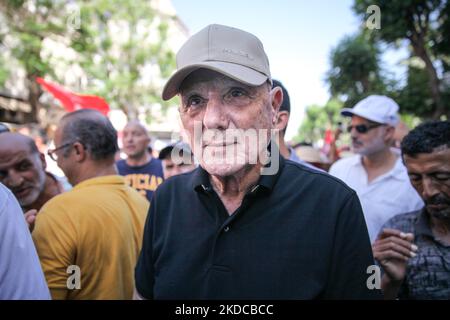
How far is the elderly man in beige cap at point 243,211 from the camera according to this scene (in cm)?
143

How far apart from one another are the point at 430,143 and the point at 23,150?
2.49 metres

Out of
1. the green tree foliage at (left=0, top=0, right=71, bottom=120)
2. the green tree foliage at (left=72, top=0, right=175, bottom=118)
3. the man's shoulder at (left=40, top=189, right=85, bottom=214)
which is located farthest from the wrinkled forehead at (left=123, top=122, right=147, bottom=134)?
the green tree foliage at (left=72, top=0, right=175, bottom=118)

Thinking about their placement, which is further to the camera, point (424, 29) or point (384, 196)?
point (424, 29)

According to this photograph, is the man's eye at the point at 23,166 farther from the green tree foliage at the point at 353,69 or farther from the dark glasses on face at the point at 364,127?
the green tree foliage at the point at 353,69

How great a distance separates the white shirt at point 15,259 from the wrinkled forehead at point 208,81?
0.79m

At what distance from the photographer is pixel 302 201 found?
→ 1.52 m

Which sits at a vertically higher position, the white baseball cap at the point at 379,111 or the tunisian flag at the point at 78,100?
the tunisian flag at the point at 78,100

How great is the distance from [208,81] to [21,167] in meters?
1.68

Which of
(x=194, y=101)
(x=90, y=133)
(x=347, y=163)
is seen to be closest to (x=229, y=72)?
(x=194, y=101)

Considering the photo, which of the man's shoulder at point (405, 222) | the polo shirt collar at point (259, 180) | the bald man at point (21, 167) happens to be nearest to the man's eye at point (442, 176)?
the man's shoulder at point (405, 222)

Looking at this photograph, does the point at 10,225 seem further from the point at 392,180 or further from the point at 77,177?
the point at 392,180

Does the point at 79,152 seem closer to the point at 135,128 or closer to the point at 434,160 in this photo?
the point at 434,160

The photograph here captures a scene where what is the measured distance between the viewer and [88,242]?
2.29m

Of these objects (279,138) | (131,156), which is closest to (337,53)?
(131,156)
